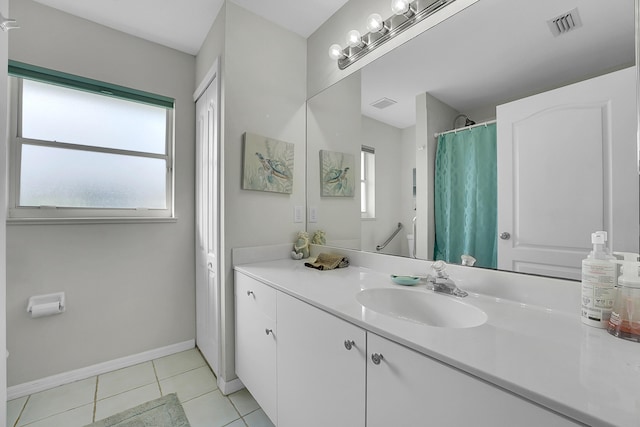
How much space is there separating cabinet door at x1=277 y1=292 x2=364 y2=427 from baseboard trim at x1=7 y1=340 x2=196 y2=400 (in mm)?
1379

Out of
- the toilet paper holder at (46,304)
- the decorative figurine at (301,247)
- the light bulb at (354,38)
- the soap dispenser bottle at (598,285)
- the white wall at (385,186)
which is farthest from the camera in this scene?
the decorative figurine at (301,247)

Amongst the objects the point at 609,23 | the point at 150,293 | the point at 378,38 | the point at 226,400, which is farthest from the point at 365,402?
the point at 150,293

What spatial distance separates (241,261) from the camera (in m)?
1.65

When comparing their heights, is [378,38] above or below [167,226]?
above

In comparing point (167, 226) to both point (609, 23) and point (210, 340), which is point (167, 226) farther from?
point (609, 23)

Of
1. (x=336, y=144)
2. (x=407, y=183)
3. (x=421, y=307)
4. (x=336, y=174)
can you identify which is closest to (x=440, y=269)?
(x=421, y=307)

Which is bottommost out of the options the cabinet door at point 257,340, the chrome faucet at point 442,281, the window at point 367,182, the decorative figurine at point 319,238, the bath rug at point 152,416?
the bath rug at point 152,416

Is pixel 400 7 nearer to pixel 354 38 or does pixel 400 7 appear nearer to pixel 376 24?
pixel 376 24

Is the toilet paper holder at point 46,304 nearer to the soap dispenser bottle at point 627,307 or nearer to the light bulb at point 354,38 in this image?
the light bulb at point 354,38

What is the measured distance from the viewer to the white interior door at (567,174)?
0.75 m

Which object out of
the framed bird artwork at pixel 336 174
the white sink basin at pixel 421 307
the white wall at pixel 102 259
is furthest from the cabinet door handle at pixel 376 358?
the white wall at pixel 102 259

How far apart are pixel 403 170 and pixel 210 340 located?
1.76 m

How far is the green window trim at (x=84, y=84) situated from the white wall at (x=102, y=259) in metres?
0.04

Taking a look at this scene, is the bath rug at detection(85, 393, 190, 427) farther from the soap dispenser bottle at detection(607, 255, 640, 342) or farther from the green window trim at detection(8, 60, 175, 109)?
the green window trim at detection(8, 60, 175, 109)
